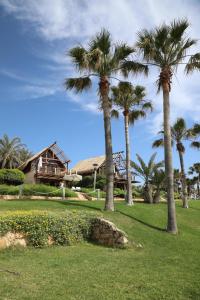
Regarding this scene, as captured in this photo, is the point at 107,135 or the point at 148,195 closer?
the point at 107,135

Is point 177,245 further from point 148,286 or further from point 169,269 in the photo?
point 148,286

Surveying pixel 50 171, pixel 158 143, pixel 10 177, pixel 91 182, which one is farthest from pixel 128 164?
pixel 50 171

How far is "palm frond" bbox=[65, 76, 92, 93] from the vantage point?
23.4 meters

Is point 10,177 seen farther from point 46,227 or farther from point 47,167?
point 46,227

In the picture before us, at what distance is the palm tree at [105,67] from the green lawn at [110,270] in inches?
197

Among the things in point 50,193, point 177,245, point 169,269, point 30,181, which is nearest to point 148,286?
point 169,269

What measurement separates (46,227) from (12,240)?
1.47 m

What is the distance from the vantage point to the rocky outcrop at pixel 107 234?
629 inches

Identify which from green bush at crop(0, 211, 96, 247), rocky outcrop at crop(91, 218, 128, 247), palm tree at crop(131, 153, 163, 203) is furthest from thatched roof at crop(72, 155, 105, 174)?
green bush at crop(0, 211, 96, 247)

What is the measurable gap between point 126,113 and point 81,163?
32372 mm

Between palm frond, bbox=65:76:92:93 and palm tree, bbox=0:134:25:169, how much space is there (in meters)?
36.7

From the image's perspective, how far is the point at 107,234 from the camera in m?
16.4

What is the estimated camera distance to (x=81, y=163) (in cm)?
6103

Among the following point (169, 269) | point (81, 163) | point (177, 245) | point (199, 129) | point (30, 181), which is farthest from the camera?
point (81, 163)
